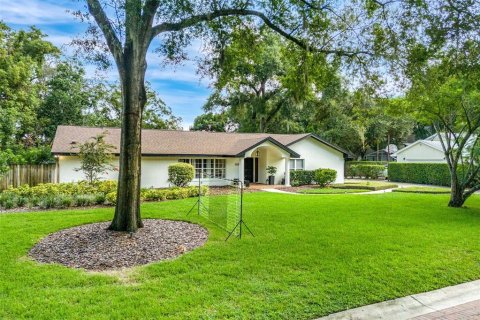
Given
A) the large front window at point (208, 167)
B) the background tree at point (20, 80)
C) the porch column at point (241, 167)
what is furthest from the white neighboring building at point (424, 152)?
the background tree at point (20, 80)

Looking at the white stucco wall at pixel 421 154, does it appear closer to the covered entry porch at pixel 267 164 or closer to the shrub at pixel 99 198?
the covered entry porch at pixel 267 164

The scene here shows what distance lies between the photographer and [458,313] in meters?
4.48

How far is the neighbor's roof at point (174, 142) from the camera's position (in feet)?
60.8

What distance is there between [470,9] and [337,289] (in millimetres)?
7190

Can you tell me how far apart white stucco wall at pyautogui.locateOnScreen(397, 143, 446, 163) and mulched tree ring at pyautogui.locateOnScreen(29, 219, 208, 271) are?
Result: 2871 cm

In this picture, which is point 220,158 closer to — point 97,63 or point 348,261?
point 97,63

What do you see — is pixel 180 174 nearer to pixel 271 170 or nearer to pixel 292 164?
pixel 271 170

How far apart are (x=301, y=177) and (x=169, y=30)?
16923 mm

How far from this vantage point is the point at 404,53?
8.66m

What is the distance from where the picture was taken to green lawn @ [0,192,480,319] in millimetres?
4316

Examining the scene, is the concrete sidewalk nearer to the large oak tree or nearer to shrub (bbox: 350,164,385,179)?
the large oak tree

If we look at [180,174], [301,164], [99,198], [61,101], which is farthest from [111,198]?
[61,101]

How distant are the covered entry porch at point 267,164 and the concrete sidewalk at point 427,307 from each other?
56.2 ft

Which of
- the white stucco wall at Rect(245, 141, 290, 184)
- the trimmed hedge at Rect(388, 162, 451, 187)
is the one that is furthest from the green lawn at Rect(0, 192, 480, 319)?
the trimmed hedge at Rect(388, 162, 451, 187)
